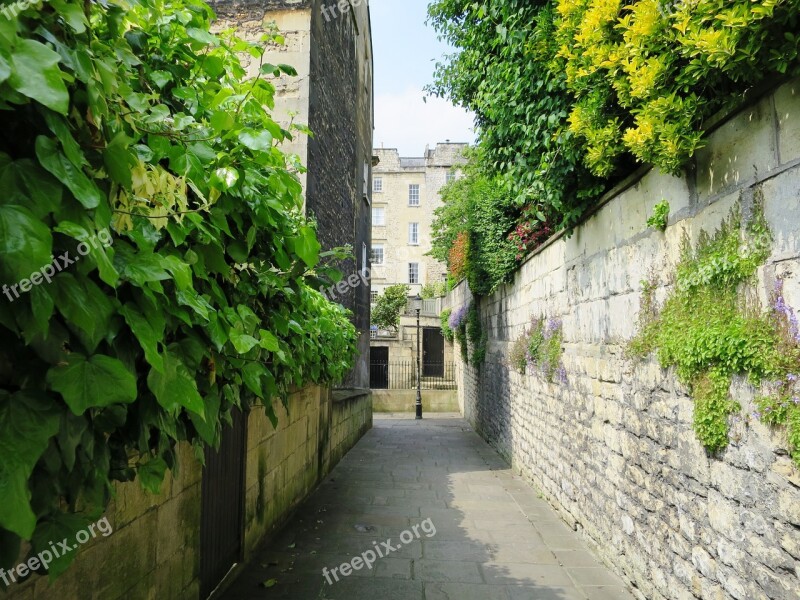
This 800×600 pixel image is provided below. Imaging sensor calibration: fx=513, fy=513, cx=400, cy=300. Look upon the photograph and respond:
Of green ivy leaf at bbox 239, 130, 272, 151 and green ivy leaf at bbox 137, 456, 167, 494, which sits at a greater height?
green ivy leaf at bbox 239, 130, 272, 151

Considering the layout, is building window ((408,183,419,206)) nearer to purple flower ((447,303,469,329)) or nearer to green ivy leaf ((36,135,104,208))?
purple flower ((447,303,469,329))

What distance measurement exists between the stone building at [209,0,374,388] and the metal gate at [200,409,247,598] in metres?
3.46

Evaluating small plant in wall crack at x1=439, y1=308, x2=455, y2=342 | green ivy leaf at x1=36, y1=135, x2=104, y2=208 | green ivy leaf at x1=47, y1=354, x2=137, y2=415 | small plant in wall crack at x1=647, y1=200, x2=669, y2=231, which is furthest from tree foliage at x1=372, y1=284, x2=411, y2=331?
green ivy leaf at x1=36, y1=135, x2=104, y2=208

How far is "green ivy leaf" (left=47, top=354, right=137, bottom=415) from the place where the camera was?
104cm

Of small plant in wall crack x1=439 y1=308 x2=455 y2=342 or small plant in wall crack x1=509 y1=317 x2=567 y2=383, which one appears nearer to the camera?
small plant in wall crack x1=509 y1=317 x2=567 y2=383

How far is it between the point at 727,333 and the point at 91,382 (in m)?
2.80

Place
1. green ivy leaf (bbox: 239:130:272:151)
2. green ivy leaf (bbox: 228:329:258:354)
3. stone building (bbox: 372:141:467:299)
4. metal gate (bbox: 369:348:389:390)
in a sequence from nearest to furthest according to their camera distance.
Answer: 1. green ivy leaf (bbox: 239:130:272:151)
2. green ivy leaf (bbox: 228:329:258:354)
3. metal gate (bbox: 369:348:389:390)
4. stone building (bbox: 372:141:467:299)

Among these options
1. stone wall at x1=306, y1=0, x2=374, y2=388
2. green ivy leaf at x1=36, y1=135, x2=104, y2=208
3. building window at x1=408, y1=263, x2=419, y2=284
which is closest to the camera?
green ivy leaf at x1=36, y1=135, x2=104, y2=208

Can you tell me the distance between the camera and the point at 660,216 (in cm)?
344

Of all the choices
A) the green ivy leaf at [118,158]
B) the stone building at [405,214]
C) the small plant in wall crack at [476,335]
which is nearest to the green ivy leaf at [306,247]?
the green ivy leaf at [118,158]

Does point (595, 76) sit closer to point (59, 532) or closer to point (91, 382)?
point (91, 382)

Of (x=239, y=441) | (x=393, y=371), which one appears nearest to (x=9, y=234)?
(x=239, y=441)

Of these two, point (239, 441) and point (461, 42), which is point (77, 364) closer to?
point (239, 441)

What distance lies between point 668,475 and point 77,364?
348 centimetres
